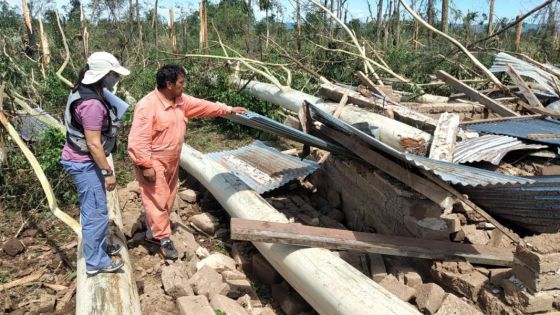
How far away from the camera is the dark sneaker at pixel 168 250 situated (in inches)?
163

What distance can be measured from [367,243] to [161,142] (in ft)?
6.45

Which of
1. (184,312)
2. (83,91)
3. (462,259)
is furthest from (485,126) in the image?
(83,91)

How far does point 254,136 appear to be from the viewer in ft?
26.8

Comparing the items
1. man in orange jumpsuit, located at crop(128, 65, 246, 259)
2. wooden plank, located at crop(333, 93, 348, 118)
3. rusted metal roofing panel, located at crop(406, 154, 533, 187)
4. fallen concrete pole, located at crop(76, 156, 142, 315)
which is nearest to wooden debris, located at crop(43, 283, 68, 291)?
fallen concrete pole, located at crop(76, 156, 142, 315)

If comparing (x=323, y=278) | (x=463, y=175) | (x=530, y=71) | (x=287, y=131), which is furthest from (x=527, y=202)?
(x=530, y=71)

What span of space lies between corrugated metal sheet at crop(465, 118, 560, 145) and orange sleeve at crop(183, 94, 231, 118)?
103 inches

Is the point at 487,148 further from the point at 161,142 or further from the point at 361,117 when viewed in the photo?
the point at 161,142

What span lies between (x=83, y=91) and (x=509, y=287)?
310 centimetres

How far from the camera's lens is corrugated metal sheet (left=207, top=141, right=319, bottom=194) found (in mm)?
5180

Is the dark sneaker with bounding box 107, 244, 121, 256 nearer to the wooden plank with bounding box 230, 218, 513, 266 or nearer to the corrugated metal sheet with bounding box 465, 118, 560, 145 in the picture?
the wooden plank with bounding box 230, 218, 513, 266

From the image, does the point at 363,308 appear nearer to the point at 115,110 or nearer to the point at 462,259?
the point at 462,259

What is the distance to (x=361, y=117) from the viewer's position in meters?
5.28

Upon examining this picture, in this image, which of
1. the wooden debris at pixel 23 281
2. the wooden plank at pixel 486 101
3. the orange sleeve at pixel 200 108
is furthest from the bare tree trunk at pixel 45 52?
the wooden plank at pixel 486 101

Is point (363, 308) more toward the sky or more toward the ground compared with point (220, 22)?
more toward the ground
